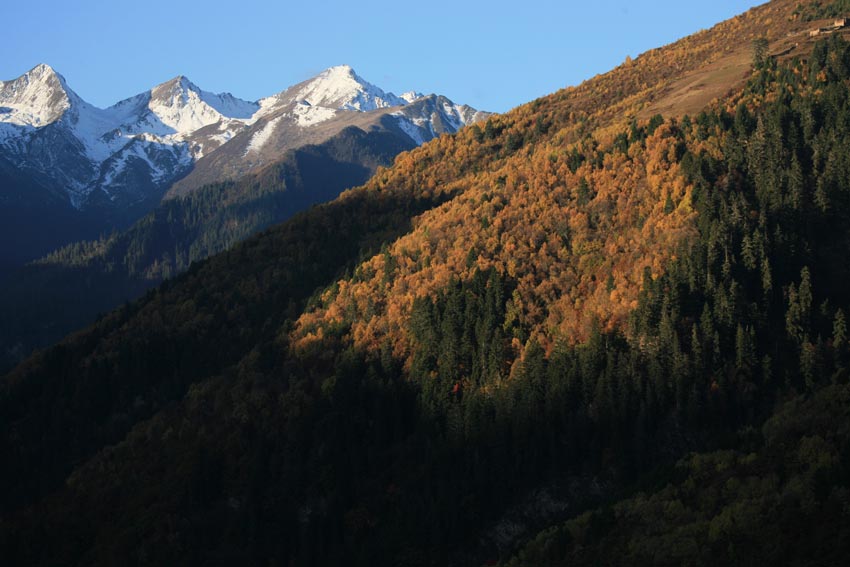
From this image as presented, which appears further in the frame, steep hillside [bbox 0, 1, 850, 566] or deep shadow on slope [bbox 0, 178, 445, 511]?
deep shadow on slope [bbox 0, 178, 445, 511]

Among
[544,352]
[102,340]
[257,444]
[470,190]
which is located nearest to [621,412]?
[544,352]

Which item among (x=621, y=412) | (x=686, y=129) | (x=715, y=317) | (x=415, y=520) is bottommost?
(x=415, y=520)

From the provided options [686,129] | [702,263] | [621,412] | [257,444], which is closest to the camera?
[621,412]

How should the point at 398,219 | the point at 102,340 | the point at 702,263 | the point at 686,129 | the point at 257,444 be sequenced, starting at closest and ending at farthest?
the point at 702,263
the point at 257,444
the point at 686,129
the point at 102,340
the point at 398,219

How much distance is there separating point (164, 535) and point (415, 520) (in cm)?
3597

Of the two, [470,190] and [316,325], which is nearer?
[316,325]

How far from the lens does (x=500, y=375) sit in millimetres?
125312

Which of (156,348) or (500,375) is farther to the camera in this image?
(156,348)

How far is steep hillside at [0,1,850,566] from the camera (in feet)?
355

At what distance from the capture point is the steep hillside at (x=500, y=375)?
10812 cm

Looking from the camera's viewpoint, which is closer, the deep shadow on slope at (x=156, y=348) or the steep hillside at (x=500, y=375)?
the steep hillside at (x=500, y=375)

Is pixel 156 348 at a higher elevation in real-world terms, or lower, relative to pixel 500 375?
higher

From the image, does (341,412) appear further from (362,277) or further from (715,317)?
(715,317)

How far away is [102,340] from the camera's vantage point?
178875 mm
